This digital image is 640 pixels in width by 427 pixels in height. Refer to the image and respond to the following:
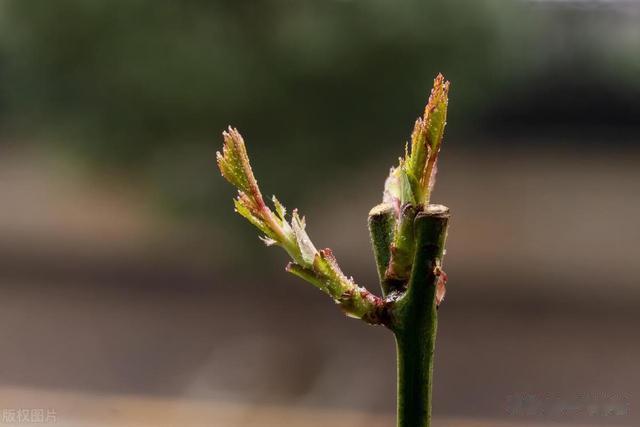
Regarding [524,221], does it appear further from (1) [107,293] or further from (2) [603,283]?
(1) [107,293]

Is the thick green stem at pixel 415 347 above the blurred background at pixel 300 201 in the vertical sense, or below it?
below

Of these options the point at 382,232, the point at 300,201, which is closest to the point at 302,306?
the point at 300,201

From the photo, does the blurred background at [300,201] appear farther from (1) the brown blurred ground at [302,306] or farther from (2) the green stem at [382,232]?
(2) the green stem at [382,232]

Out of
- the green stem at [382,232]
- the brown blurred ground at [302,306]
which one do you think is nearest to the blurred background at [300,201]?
the brown blurred ground at [302,306]

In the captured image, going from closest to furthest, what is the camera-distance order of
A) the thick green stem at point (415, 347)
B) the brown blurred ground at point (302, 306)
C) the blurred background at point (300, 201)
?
the thick green stem at point (415, 347) < the blurred background at point (300, 201) < the brown blurred ground at point (302, 306)

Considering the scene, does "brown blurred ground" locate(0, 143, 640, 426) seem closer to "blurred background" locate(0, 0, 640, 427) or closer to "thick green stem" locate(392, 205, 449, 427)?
"blurred background" locate(0, 0, 640, 427)

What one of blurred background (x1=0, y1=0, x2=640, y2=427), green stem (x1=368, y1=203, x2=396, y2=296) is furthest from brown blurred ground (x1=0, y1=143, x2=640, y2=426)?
green stem (x1=368, y1=203, x2=396, y2=296)

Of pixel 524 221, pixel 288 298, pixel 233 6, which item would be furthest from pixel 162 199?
pixel 524 221
